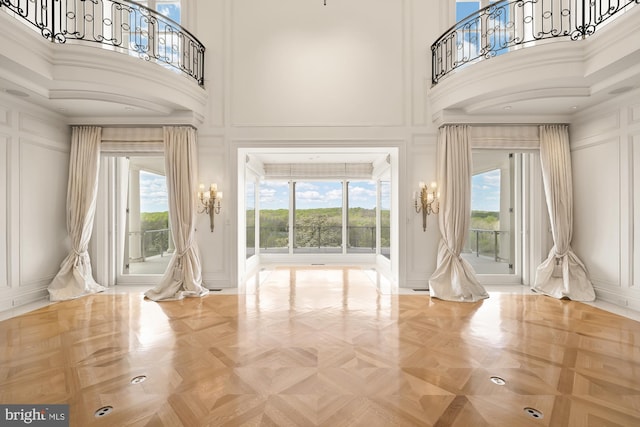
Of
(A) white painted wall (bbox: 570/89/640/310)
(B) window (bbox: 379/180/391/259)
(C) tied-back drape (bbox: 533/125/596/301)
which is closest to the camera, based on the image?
(A) white painted wall (bbox: 570/89/640/310)

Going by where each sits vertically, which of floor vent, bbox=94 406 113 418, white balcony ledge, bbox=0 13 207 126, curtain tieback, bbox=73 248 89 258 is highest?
white balcony ledge, bbox=0 13 207 126

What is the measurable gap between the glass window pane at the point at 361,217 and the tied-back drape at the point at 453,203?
365cm

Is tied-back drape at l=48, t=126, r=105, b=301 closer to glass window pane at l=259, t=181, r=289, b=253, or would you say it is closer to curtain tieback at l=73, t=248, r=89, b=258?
curtain tieback at l=73, t=248, r=89, b=258

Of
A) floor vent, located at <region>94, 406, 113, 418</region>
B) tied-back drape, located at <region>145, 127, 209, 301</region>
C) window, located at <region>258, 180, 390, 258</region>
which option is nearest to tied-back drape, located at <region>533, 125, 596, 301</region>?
window, located at <region>258, 180, 390, 258</region>

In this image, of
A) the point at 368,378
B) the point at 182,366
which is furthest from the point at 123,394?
the point at 368,378

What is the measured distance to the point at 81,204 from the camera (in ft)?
17.3

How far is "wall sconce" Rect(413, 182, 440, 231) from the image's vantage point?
548 centimetres

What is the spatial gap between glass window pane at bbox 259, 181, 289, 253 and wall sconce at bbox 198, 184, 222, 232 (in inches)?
126

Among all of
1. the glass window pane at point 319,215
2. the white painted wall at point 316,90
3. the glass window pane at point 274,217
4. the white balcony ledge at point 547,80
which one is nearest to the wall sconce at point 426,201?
the white painted wall at point 316,90

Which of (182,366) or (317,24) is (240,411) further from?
(317,24)

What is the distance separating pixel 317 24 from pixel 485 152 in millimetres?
3900

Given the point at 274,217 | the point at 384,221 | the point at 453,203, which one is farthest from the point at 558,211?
the point at 274,217

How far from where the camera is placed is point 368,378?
2.52 m

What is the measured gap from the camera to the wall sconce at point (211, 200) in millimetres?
5504
